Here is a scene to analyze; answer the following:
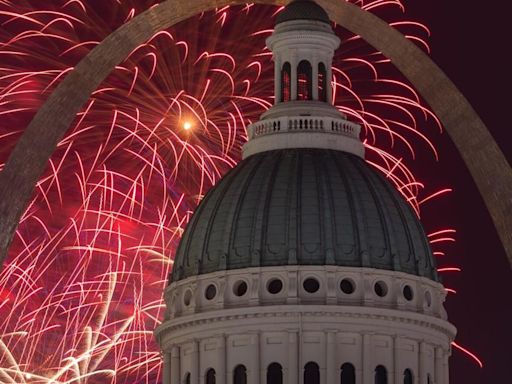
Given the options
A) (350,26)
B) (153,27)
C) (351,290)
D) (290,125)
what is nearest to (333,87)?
(290,125)

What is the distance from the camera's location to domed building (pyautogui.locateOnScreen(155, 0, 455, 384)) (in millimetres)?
135750

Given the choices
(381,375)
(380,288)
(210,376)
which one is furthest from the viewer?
(380,288)

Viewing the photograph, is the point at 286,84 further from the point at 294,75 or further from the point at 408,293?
the point at 408,293

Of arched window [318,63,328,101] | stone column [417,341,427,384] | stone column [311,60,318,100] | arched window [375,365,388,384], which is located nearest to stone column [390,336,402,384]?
arched window [375,365,388,384]

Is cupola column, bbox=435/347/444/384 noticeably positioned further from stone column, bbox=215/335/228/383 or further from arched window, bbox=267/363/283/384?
stone column, bbox=215/335/228/383

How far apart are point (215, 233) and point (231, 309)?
4578 mm

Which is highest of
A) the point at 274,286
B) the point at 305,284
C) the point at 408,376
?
the point at 305,284

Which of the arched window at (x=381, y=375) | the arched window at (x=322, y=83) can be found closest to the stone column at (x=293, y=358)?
the arched window at (x=381, y=375)

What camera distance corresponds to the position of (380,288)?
138000 millimetres

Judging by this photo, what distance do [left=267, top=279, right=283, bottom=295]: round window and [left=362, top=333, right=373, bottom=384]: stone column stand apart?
222 inches

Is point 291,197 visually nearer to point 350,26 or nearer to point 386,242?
point 386,242

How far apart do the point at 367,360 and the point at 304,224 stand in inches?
343

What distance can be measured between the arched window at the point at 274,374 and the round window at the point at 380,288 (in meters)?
7.32

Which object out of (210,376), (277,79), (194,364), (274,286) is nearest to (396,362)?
(274,286)
